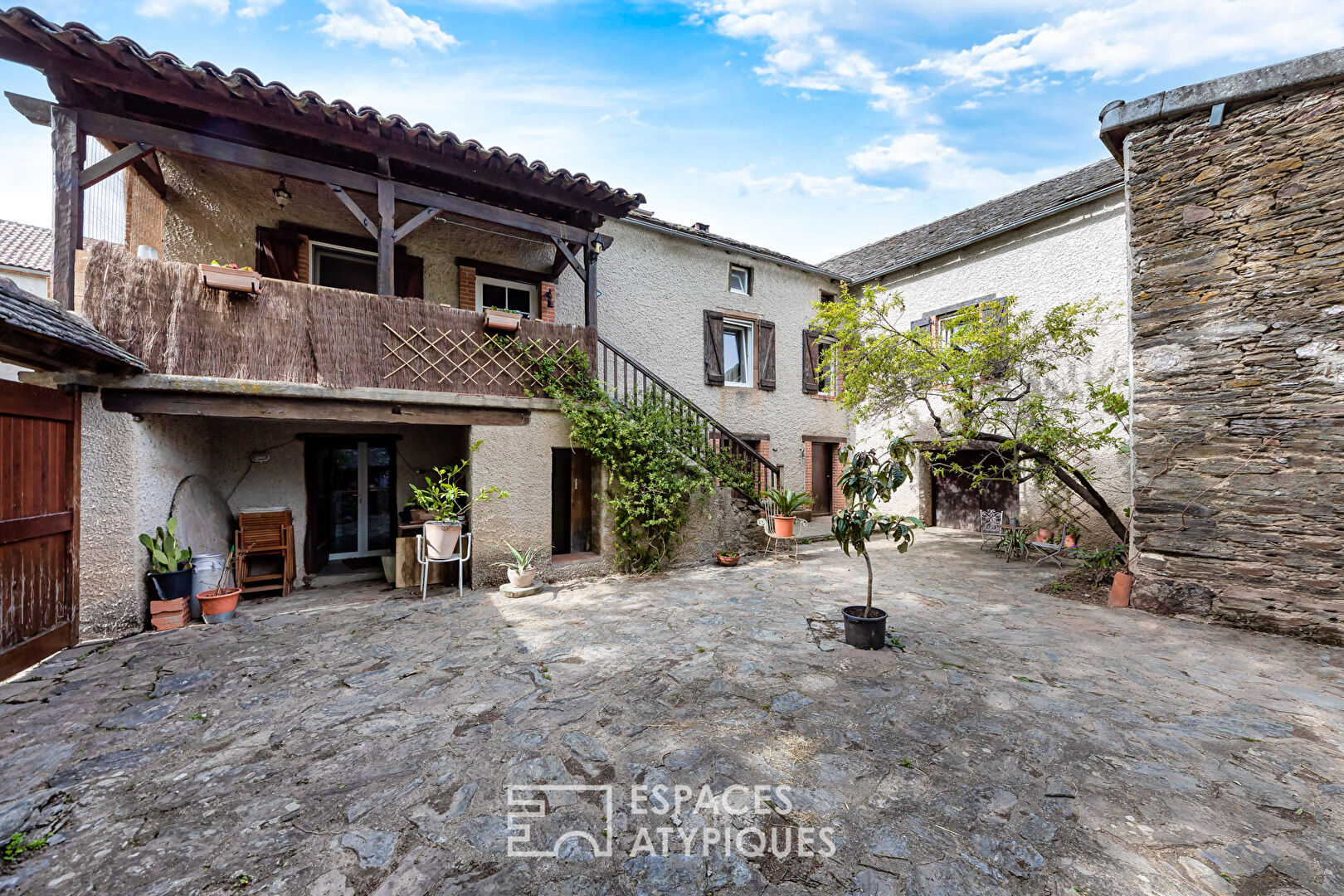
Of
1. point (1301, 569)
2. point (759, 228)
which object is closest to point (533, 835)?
point (1301, 569)

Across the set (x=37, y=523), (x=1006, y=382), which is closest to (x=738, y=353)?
(x=1006, y=382)

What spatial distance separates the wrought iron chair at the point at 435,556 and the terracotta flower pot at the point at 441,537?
0.12ft

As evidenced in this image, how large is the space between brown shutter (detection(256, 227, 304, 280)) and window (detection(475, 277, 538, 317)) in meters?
2.31

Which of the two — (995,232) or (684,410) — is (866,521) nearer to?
(684,410)

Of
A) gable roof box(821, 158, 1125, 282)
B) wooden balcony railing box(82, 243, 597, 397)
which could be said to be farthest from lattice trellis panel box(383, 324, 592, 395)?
gable roof box(821, 158, 1125, 282)

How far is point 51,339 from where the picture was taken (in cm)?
351

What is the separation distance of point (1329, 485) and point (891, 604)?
13.5 feet

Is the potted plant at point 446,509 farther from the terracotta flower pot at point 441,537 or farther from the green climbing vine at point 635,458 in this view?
the green climbing vine at point 635,458

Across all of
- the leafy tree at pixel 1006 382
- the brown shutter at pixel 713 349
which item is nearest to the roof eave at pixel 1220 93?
the leafy tree at pixel 1006 382

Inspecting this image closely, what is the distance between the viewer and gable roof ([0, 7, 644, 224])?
4.18 metres

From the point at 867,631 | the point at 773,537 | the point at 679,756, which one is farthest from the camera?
the point at 773,537

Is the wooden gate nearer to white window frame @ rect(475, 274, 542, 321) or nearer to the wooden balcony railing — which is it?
the wooden balcony railing

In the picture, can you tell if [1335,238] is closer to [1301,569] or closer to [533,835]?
[1301,569]

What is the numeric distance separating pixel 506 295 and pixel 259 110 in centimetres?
365
